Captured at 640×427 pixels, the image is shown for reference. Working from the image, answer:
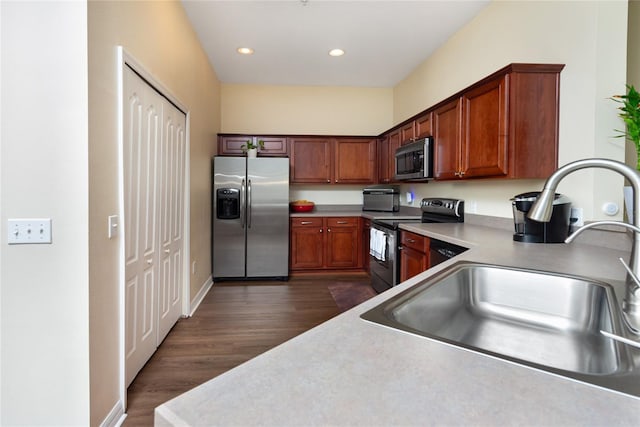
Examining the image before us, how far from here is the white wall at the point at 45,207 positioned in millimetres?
1421

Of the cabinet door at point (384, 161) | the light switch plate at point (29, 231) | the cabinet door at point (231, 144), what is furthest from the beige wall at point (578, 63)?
the cabinet door at point (231, 144)

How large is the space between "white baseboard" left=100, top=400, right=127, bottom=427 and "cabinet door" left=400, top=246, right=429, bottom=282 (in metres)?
2.22

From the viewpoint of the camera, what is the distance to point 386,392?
0.51 meters

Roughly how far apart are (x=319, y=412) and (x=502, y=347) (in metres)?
0.78

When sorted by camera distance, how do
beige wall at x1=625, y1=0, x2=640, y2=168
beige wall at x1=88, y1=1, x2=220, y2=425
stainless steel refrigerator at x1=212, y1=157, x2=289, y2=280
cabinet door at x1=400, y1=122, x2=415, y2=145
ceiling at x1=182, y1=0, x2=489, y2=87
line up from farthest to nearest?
stainless steel refrigerator at x1=212, y1=157, x2=289, y2=280 < cabinet door at x1=400, y1=122, x2=415, y2=145 < ceiling at x1=182, y1=0, x2=489, y2=87 < beige wall at x1=625, y1=0, x2=640, y2=168 < beige wall at x1=88, y1=1, x2=220, y2=425

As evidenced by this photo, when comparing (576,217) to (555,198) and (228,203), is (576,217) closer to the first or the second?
(555,198)

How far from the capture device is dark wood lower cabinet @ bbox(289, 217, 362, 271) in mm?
4719

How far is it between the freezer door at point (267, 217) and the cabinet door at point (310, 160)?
1.73ft

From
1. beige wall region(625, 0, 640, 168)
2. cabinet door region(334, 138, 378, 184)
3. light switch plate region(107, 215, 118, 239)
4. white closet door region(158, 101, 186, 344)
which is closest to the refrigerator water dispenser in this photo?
white closet door region(158, 101, 186, 344)

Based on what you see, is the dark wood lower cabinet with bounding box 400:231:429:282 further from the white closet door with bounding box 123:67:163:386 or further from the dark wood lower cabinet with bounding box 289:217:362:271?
the white closet door with bounding box 123:67:163:386

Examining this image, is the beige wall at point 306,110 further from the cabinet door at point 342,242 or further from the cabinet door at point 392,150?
the cabinet door at point 342,242

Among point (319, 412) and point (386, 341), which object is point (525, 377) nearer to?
point (386, 341)

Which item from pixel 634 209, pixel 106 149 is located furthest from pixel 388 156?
pixel 634 209

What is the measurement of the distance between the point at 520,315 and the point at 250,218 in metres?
3.63
